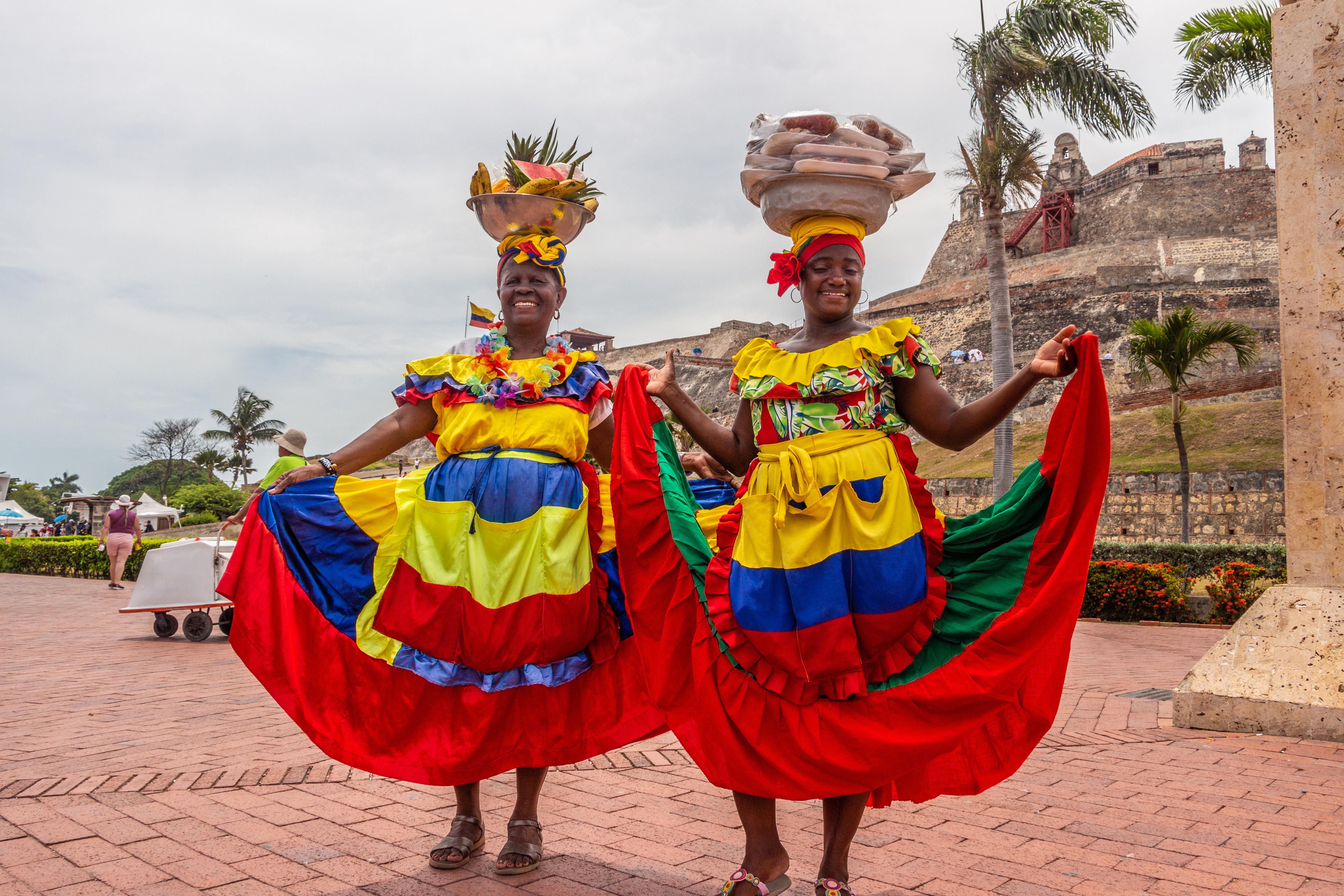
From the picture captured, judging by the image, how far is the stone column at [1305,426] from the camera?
4.56 meters

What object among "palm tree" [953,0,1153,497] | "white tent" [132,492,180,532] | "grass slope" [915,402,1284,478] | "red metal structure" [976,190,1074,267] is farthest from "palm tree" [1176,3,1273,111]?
"red metal structure" [976,190,1074,267]

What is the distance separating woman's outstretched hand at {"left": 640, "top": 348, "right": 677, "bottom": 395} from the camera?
2611mm

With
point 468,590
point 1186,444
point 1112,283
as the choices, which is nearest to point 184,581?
point 468,590

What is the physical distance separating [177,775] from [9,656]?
17.1ft

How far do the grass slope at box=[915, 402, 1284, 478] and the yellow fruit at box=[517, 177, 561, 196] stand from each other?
16129 millimetres

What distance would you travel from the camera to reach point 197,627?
905 cm

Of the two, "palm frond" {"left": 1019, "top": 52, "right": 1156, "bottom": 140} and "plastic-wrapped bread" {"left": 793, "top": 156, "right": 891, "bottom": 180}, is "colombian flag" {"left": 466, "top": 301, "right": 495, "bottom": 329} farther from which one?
"palm frond" {"left": 1019, "top": 52, "right": 1156, "bottom": 140}

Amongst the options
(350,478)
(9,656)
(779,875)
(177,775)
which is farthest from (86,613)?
(779,875)

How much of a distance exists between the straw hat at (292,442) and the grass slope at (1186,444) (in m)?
14.7

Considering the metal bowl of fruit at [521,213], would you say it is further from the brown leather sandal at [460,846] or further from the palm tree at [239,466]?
the palm tree at [239,466]

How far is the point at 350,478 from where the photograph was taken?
125 inches

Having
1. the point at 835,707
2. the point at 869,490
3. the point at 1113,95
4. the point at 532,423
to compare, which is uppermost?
the point at 1113,95

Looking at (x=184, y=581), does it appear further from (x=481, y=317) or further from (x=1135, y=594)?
(x=1135, y=594)

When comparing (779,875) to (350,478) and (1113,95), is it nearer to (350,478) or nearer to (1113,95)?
(350,478)
